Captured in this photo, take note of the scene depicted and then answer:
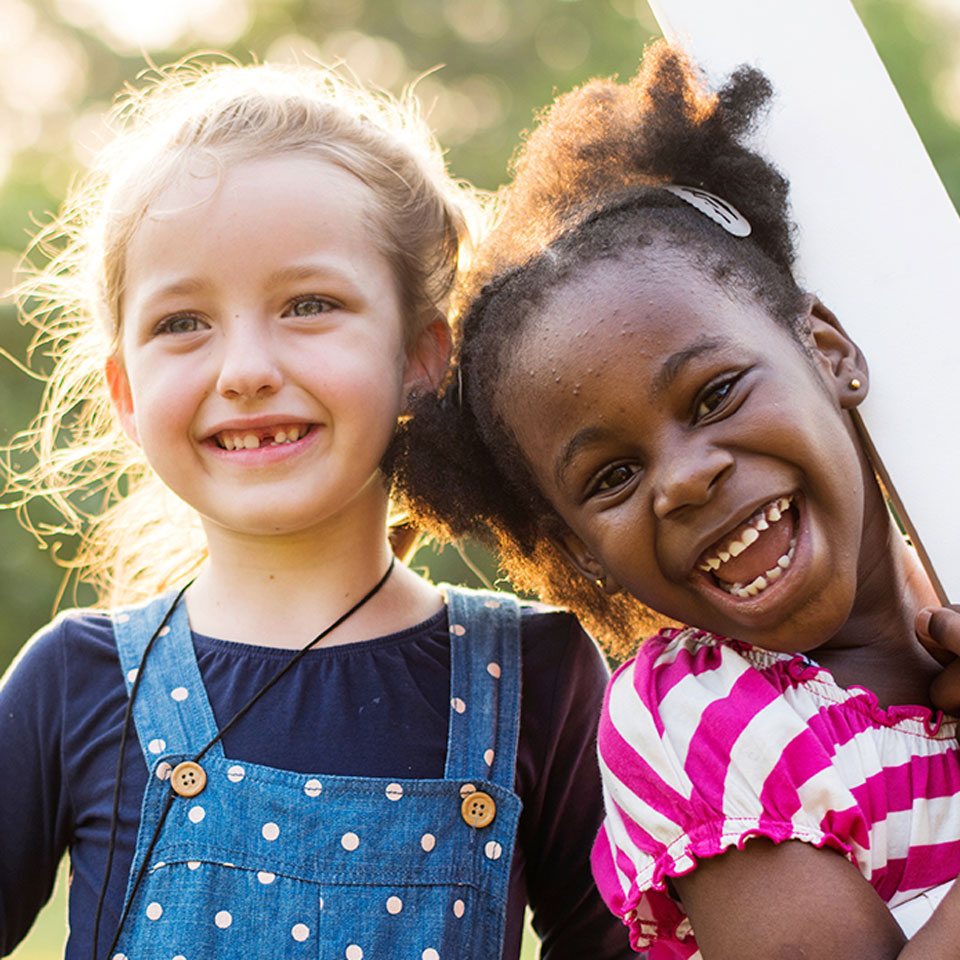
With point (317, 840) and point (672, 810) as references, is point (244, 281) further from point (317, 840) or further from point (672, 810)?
point (672, 810)

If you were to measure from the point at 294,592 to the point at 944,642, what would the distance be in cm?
88

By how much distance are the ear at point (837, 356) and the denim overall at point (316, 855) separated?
63cm

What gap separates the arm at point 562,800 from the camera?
1.74m

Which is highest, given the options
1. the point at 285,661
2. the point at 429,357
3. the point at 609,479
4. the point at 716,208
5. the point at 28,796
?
the point at 716,208

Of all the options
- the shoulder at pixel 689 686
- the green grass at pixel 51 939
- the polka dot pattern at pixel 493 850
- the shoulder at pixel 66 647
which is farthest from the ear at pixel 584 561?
the green grass at pixel 51 939

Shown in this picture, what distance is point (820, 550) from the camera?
1376mm

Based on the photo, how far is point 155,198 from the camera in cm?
175

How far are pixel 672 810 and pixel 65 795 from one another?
2.80 feet

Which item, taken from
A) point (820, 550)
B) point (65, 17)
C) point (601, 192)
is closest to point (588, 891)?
point (820, 550)

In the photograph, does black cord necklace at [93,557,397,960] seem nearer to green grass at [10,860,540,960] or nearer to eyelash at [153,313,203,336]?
eyelash at [153,313,203,336]

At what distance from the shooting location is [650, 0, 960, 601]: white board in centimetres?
150

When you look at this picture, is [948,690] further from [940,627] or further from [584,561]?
[584,561]

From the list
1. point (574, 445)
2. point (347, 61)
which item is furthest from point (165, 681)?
point (347, 61)

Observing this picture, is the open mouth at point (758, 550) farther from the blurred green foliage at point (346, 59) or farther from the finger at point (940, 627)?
the blurred green foliage at point (346, 59)
